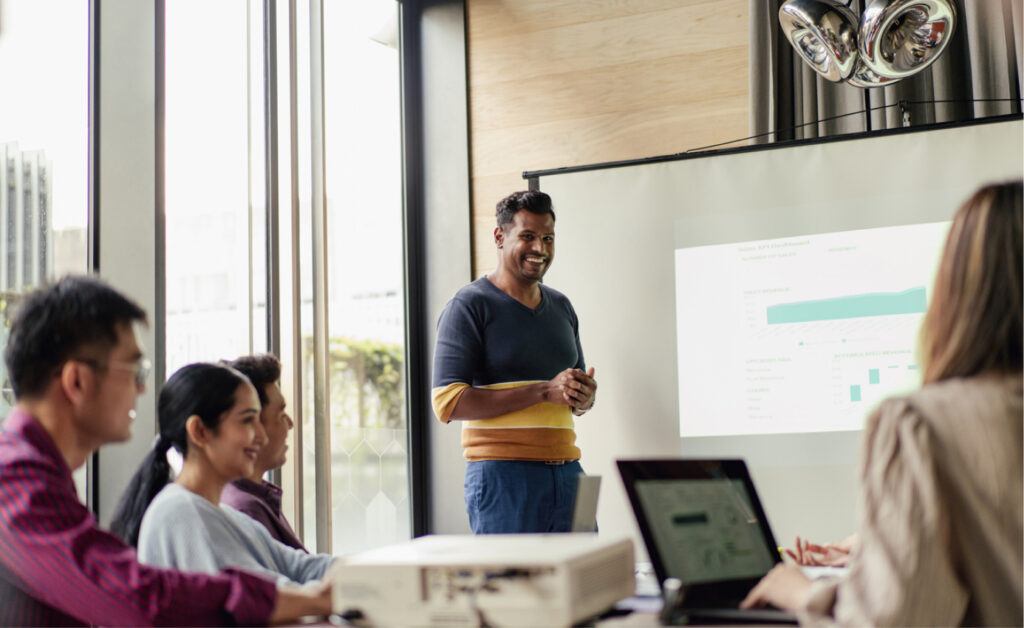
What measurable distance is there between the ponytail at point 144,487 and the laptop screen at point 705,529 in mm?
880

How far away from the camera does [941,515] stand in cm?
119

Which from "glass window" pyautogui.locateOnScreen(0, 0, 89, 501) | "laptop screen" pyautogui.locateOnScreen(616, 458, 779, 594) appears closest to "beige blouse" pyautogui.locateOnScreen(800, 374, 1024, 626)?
"laptop screen" pyautogui.locateOnScreen(616, 458, 779, 594)

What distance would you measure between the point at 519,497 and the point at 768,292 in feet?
3.66

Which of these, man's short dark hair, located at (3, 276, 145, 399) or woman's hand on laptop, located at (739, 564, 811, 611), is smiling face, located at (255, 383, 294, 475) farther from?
woman's hand on laptop, located at (739, 564, 811, 611)

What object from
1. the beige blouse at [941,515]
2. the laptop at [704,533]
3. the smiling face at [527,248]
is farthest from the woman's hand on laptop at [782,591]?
the smiling face at [527,248]

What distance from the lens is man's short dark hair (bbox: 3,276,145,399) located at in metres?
1.45

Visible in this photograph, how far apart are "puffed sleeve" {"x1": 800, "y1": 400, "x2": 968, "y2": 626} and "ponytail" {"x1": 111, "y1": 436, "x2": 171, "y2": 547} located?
119 centimetres

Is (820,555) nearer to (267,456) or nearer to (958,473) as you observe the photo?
(958,473)

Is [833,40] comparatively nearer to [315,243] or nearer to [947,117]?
[947,117]

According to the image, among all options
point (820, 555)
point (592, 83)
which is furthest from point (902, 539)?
point (592, 83)

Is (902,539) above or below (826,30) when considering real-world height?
below

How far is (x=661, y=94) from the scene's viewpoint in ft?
13.0

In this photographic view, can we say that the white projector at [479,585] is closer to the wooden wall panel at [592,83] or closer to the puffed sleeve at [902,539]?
the puffed sleeve at [902,539]

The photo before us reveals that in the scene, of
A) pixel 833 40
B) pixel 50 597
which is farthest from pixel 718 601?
pixel 833 40
